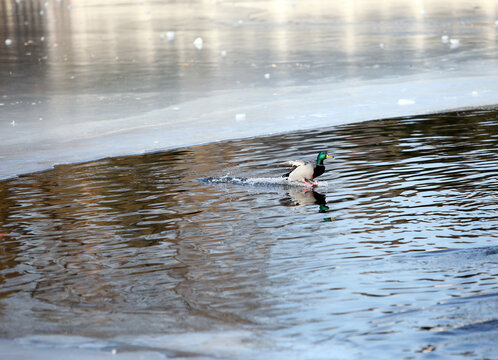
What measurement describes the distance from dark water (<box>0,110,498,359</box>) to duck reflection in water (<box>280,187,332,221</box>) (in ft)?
0.07

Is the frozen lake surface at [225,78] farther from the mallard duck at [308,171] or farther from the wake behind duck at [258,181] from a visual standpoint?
the mallard duck at [308,171]

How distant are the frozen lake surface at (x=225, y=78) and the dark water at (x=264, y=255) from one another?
6.70ft

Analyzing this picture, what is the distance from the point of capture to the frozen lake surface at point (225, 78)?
41.6ft

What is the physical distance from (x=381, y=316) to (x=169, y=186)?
4.50 meters

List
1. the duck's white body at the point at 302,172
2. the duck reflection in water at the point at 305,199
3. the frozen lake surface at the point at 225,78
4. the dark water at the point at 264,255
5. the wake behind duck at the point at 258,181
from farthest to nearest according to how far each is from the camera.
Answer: the frozen lake surface at the point at 225,78, the wake behind duck at the point at 258,181, the duck's white body at the point at 302,172, the duck reflection in water at the point at 305,199, the dark water at the point at 264,255

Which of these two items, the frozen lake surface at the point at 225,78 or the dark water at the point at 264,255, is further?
the frozen lake surface at the point at 225,78

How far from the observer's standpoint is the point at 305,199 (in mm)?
Result: 8469

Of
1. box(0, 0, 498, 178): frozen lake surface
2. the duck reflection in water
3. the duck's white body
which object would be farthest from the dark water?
box(0, 0, 498, 178): frozen lake surface

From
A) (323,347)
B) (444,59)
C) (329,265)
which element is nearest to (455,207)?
(329,265)

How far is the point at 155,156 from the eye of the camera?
11055 millimetres

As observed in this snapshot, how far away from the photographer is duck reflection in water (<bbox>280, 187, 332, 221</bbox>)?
26.6 ft

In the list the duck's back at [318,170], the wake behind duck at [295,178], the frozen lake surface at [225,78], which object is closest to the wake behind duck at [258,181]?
the wake behind duck at [295,178]

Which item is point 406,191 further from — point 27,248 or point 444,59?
point 444,59

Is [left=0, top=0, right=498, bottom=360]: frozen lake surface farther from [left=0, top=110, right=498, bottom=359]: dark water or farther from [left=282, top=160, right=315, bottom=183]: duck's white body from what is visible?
[left=282, top=160, right=315, bottom=183]: duck's white body
